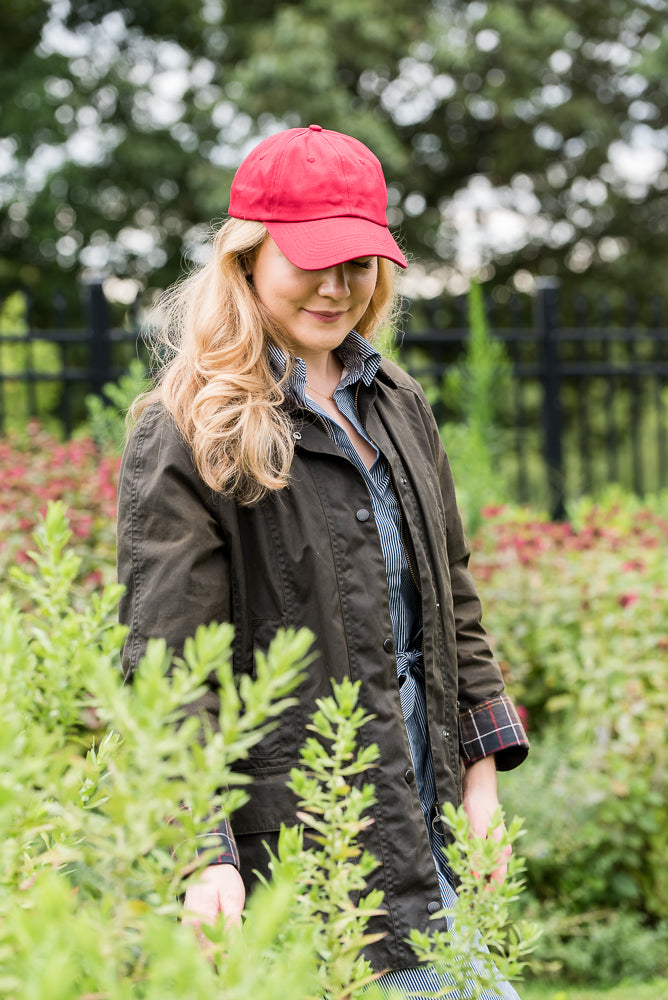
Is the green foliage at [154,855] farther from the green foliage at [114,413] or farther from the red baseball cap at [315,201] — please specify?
the green foliage at [114,413]

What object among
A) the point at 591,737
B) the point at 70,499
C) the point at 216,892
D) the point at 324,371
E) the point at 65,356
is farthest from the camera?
the point at 65,356

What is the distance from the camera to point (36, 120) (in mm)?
12203

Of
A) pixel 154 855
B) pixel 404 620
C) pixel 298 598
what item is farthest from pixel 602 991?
pixel 154 855

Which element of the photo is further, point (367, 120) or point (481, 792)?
point (367, 120)

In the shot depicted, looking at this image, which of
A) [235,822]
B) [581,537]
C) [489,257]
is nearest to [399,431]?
[235,822]

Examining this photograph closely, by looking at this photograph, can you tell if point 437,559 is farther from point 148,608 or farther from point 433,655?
point 148,608

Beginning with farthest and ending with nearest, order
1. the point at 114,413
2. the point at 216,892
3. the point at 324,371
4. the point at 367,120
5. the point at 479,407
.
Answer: the point at 367,120
the point at 479,407
the point at 114,413
the point at 324,371
the point at 216,892

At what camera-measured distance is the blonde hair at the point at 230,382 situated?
1.50 m

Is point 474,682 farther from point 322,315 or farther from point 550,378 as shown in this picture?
point 550,378

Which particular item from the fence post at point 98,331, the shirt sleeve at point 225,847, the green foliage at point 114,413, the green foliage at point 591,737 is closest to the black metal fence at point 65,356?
the fence post at point 98,331

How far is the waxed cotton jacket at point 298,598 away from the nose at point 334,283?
0.64ft

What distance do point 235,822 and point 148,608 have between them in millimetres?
351

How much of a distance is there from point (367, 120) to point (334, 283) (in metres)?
10.7

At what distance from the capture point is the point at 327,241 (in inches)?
60.8
